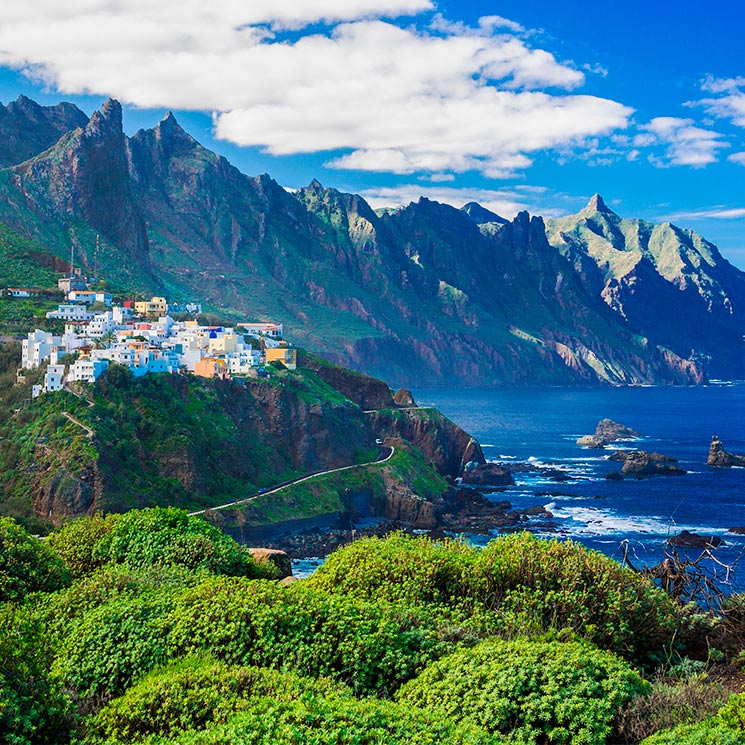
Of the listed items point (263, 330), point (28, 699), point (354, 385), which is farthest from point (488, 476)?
point (28, 699)

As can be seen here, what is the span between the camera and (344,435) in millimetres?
97688

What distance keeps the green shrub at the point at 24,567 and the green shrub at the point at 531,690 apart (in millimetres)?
10675

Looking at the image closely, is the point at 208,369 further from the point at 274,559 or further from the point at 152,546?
the point at 152,546

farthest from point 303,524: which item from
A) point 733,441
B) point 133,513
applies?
point 733,441

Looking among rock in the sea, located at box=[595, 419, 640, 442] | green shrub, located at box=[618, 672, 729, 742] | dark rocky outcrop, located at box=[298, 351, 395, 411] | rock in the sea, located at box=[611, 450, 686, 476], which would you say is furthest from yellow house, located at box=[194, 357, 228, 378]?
green shrub, located at box=[618, 672, 729, 742]

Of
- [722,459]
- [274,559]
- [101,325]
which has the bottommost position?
[722,459]

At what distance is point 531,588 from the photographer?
692 inches

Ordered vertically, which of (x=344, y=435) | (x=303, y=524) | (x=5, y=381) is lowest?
(x=303, y=524)

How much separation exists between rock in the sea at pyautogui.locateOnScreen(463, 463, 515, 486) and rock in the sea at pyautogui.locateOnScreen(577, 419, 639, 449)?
1274 inches

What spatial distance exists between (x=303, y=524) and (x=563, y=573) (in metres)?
60.6

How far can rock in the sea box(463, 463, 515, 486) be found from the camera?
103312 mm

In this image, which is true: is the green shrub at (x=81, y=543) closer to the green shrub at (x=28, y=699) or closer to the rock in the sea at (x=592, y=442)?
the green shrub at (x=28, y=699)

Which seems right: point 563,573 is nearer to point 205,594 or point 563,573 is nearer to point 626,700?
point 626,700

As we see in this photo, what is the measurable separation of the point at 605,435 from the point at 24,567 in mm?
132593
